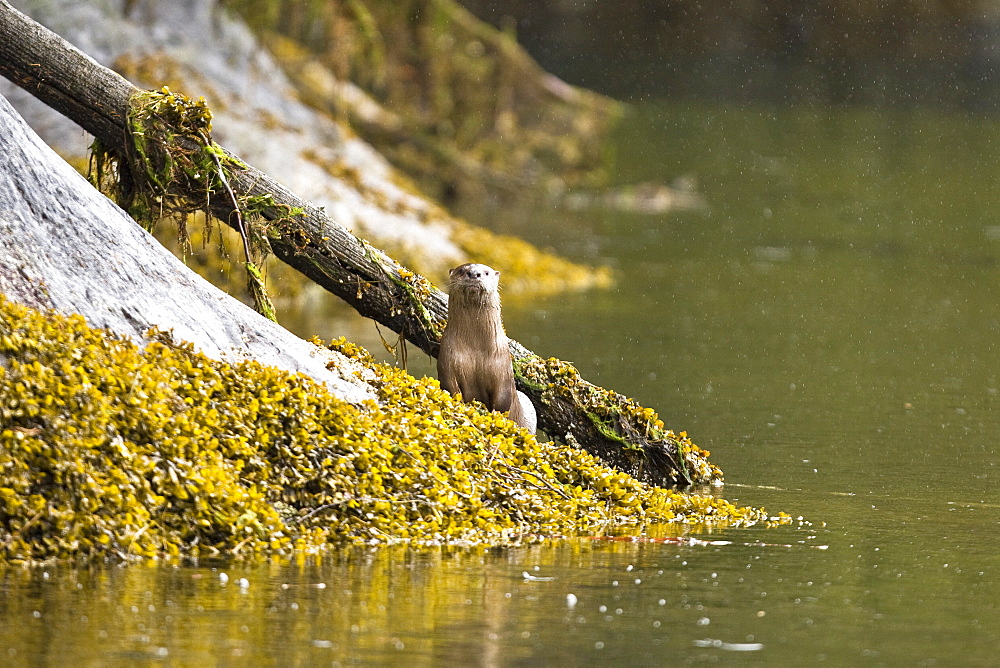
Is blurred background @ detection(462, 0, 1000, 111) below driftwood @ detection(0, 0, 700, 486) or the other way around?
the other way around

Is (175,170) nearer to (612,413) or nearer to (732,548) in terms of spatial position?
(612,413)

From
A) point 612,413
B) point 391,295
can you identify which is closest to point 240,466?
point 391,295

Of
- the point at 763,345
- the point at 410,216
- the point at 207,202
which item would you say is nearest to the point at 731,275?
the point at 410,216

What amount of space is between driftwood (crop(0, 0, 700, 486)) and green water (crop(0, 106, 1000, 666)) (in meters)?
0.72

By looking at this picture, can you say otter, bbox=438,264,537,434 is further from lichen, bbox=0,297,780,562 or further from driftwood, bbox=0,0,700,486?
driftwood, bbox=0,0,700,486

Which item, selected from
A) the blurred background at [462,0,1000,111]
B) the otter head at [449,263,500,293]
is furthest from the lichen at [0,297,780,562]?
the blurred background at [462,0,1000,111]

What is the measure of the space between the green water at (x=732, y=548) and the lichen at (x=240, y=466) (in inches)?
12.4

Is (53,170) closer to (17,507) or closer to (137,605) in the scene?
(17,507)

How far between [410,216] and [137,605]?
16586 mm

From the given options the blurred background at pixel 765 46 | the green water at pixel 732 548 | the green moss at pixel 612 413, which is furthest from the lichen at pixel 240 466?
the blurred background at pixel 765 46

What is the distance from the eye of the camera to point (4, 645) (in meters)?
5.96

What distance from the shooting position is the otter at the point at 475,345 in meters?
9.78

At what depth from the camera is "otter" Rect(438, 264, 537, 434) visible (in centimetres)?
978

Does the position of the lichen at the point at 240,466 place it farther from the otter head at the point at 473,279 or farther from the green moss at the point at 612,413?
the green moss at the point at 612,413
